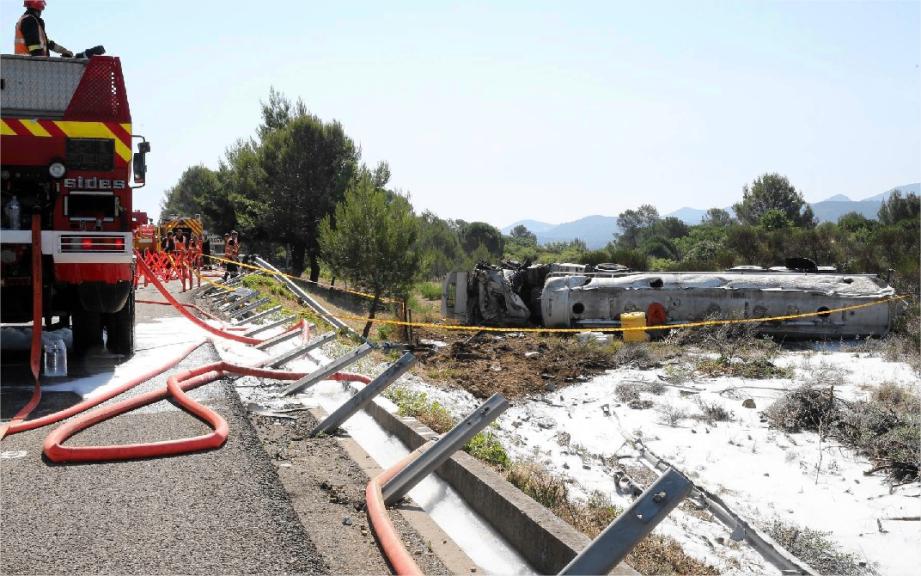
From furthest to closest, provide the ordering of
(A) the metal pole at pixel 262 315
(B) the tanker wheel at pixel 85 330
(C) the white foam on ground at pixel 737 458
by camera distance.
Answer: (A) the metal pole at pixel 262 315
(B) the tanker wheel at pixel 85 330
(C) the white foam on ground at pixel 737 458

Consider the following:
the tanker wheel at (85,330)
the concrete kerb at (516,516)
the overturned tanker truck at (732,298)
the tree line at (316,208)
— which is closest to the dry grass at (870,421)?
the concrete kerb at (516,516)

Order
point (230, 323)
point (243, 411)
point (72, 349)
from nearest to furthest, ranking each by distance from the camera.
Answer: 1. point (243, 411)
2. point (72, 349)
3. point (230, 323)

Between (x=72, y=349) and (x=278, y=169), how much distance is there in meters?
32.6

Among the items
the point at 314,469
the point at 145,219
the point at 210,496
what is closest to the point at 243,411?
the point at 314,469

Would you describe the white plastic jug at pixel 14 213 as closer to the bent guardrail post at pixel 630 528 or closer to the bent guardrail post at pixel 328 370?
the bent guardrail post at pixel 328 370

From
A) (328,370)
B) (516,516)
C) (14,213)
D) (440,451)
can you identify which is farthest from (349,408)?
(14,213)

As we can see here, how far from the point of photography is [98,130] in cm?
765

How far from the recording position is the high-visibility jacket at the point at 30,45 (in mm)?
8281

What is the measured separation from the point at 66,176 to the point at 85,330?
76.9 inches

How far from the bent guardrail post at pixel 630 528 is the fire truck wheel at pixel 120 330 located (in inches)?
281

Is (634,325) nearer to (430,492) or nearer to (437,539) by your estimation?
(430,492)

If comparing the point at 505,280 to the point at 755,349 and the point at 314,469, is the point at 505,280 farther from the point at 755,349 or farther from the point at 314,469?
the point at 314,469

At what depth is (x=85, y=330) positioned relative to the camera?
8.74 meters

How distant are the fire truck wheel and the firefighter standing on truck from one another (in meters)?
2.63
